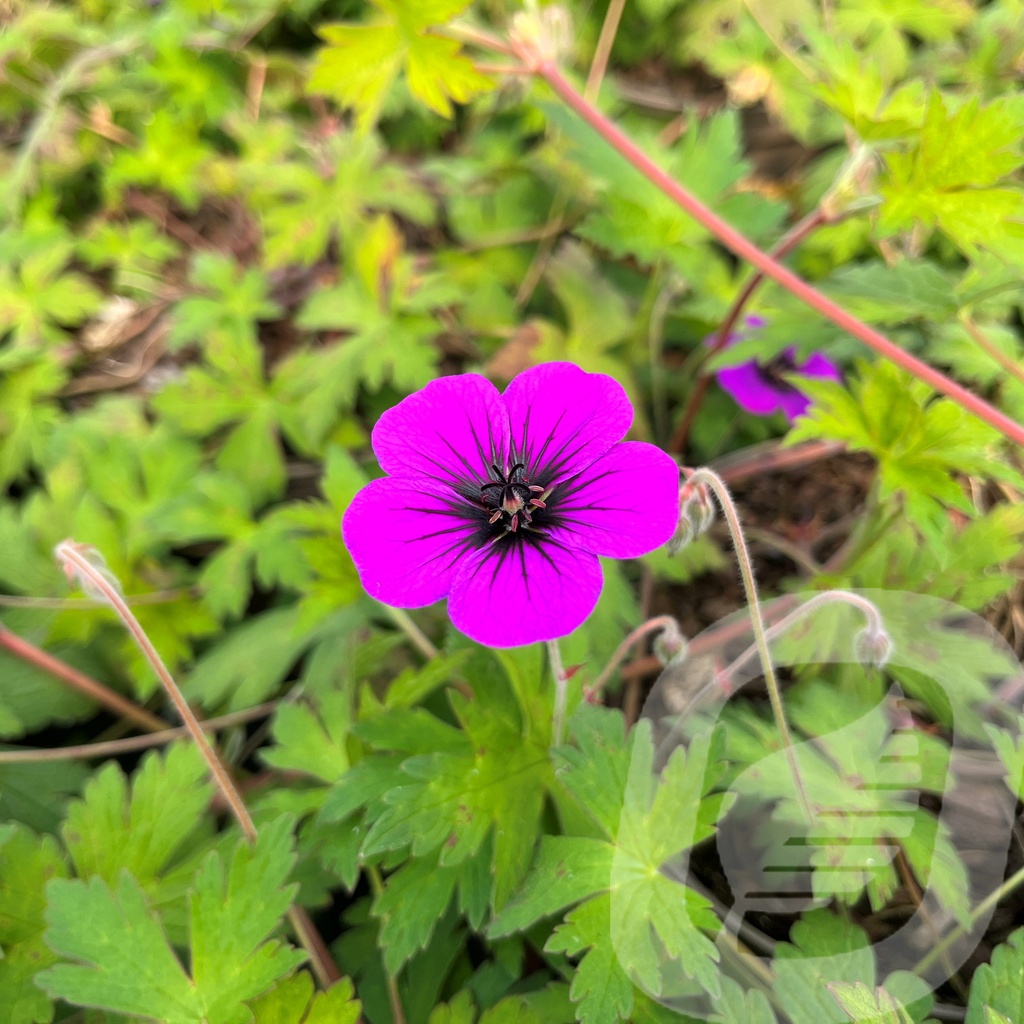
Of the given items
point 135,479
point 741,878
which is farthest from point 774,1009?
point 135,479

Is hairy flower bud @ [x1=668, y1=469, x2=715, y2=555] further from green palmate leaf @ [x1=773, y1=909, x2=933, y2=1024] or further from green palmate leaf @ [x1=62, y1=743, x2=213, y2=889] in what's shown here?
green palmate leaf @ [x1=62, y1=743, x2=213, y2=889]

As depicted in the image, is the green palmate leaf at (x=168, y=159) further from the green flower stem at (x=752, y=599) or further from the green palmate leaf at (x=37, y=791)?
the green flower stem at (x=752, y=599)

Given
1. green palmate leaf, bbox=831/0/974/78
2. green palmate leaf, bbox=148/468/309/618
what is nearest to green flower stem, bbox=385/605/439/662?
green palmate leaf, bbox=148/468/309/618

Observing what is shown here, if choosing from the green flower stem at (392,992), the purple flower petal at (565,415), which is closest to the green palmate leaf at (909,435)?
the purple flower petal at (565,415)

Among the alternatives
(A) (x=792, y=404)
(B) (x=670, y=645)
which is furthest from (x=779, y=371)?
(B) (x=670, y=645)

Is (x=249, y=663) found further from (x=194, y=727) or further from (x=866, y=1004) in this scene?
(x=866, y=1004)

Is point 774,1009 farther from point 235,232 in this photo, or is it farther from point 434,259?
point 235,232
